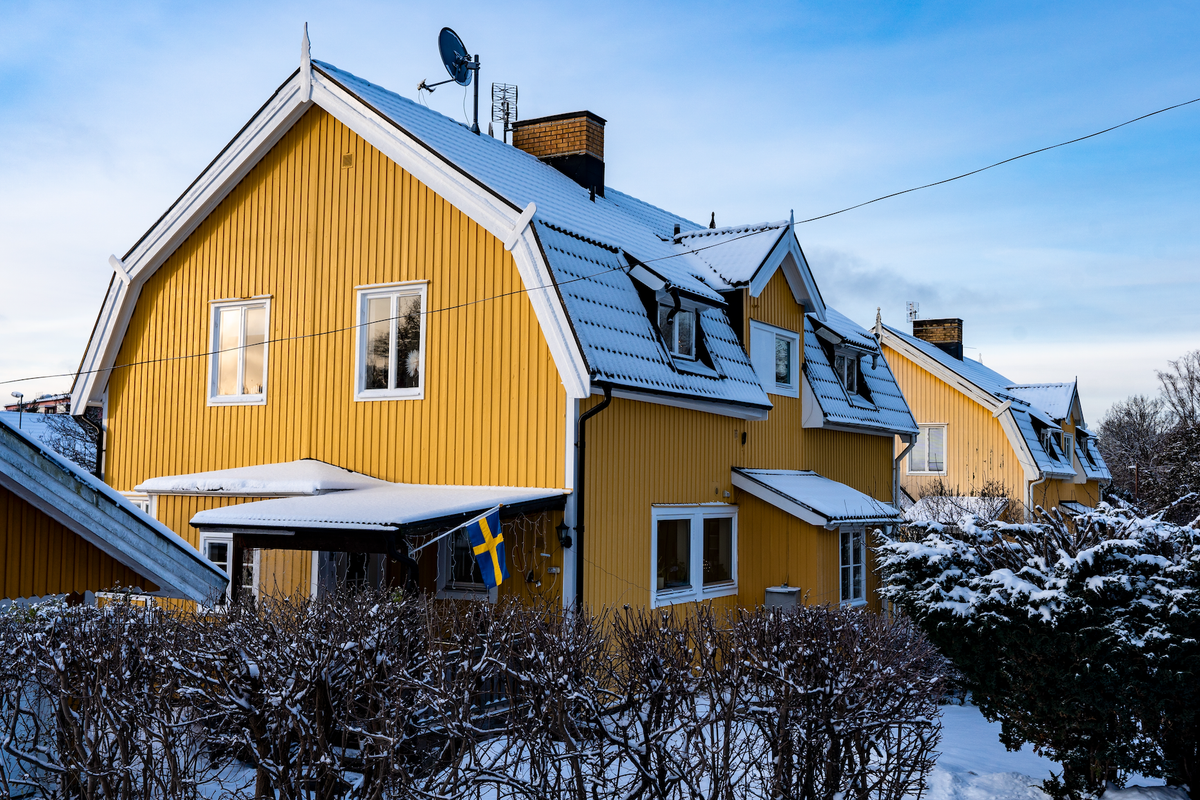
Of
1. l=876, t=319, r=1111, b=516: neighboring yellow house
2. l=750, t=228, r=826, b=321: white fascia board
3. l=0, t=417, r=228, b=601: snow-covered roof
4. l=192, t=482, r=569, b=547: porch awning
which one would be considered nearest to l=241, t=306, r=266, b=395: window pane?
l=192, t=482, r=569, b=547: porch awning

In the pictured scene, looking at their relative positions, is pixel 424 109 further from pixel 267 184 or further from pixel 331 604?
pixel 331 604

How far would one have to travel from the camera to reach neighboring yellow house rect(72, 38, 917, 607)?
472 inches

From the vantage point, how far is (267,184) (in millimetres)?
14641

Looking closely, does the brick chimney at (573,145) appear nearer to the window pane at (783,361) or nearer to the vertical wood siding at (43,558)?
the window pane at (783,361)

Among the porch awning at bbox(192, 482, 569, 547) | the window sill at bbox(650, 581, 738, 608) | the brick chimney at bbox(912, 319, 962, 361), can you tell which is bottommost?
the window sill at bbox(650, 581, 738, 608)

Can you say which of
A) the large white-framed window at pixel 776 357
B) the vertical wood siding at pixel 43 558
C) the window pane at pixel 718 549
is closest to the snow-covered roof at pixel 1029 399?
the large white-framed window at pixel 776 357

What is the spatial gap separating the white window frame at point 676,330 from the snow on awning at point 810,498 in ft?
7.35

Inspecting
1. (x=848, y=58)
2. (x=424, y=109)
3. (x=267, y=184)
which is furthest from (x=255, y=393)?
(x=848, y=58)

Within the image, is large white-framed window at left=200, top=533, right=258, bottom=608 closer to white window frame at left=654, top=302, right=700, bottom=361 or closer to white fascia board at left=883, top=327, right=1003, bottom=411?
white window frame at left=654, top=302, right=700, bottom=361

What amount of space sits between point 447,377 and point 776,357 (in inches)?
250

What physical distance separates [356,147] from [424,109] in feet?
8.71

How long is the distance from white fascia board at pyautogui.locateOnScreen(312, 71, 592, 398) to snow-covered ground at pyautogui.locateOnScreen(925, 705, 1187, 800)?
5.39m

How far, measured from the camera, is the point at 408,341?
1337 cm

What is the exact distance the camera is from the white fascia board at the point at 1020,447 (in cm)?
2925
